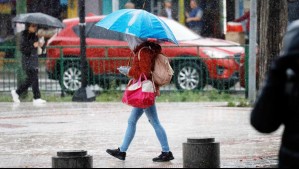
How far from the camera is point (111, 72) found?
69.3 feet

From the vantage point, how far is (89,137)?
12734mm

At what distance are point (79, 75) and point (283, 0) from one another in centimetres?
843

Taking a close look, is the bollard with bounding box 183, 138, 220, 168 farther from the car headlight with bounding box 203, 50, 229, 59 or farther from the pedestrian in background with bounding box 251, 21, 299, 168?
the car headlight with bounding box 203, 50, 229, 59

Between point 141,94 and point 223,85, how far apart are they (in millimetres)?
10983

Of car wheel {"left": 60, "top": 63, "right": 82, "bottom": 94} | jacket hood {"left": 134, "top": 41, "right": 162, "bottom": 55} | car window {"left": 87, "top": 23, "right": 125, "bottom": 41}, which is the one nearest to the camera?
jacket hood {"left": 134, "top": 41, "right": 162, "bottom": 55}

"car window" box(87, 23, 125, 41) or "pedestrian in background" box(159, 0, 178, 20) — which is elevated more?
"pedestrian in background" box(159, 0, 178, 20)

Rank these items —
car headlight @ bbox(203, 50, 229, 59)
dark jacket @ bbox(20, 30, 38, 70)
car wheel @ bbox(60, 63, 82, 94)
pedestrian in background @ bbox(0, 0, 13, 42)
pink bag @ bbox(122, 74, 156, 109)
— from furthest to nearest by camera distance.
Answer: pedestrian in background @ bbox(0, 0, 13, 42) < car wheel @ bbox(60, 63, 82, 94) < car headlight @ bbox(203, 50, 229, 59) < dark jacket @ bbox(20, 30, 38, 70) < pink bag @ bbox(122, 74, 156, 109)

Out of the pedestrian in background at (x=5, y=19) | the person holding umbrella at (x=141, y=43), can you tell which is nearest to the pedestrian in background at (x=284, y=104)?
the person holding umbrella at (x=141, y=43)

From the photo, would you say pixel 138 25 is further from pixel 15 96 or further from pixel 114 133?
pixel 15 96

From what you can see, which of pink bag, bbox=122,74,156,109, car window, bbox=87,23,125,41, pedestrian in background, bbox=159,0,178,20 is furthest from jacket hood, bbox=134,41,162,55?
pedestrian in background, bbox=159,0,178,20

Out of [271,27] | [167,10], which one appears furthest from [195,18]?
[271,27]

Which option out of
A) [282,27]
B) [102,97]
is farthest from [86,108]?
[282,27]

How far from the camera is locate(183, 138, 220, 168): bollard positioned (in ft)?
30.3

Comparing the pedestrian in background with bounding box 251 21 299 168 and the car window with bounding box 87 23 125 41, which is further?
the car window with bounding box 87 23 125 41
